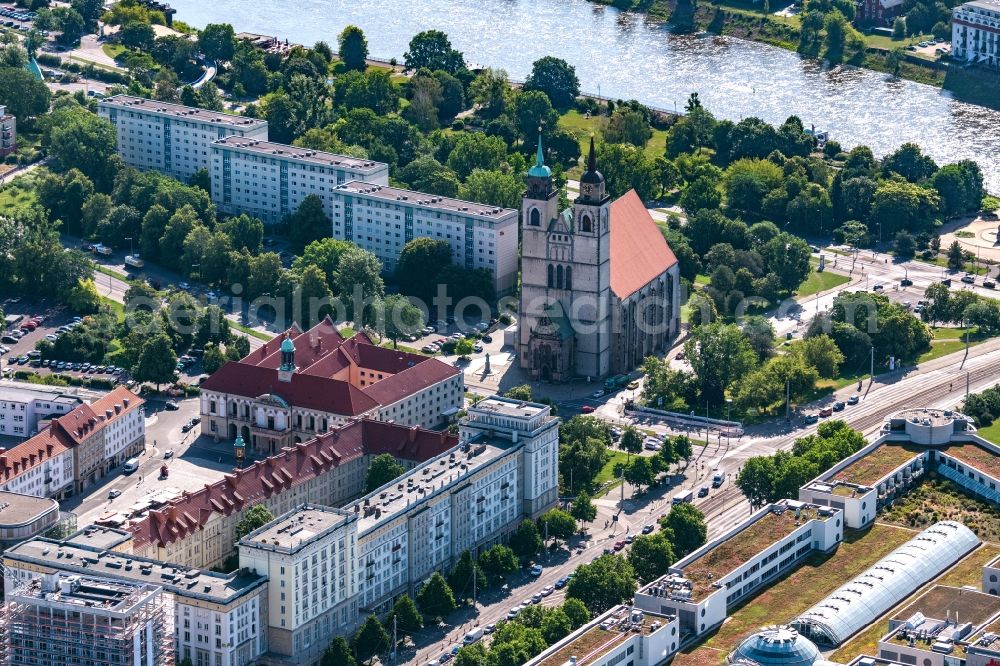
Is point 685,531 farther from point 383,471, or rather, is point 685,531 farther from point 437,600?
point 383,471

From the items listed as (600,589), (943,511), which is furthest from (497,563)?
(943,511)

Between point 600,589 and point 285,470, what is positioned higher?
point 285,470

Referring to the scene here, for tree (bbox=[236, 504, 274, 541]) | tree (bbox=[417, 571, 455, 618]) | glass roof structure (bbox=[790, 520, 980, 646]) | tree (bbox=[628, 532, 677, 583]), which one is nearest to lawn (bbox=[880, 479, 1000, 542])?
glass roof structure (bbox=[790, 520, 980, 646])

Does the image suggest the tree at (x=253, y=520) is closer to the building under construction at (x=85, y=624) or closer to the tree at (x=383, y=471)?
the tree at (x=383, y=471)

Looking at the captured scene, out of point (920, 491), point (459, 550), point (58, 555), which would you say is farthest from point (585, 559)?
point (58, 555)

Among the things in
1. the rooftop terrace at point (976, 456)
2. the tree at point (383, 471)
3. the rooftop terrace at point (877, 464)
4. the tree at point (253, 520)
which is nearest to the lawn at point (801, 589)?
the rooftop terrace at point (877, 464)

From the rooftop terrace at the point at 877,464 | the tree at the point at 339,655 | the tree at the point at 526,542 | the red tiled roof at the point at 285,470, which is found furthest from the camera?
the tree at the point at 526,542
